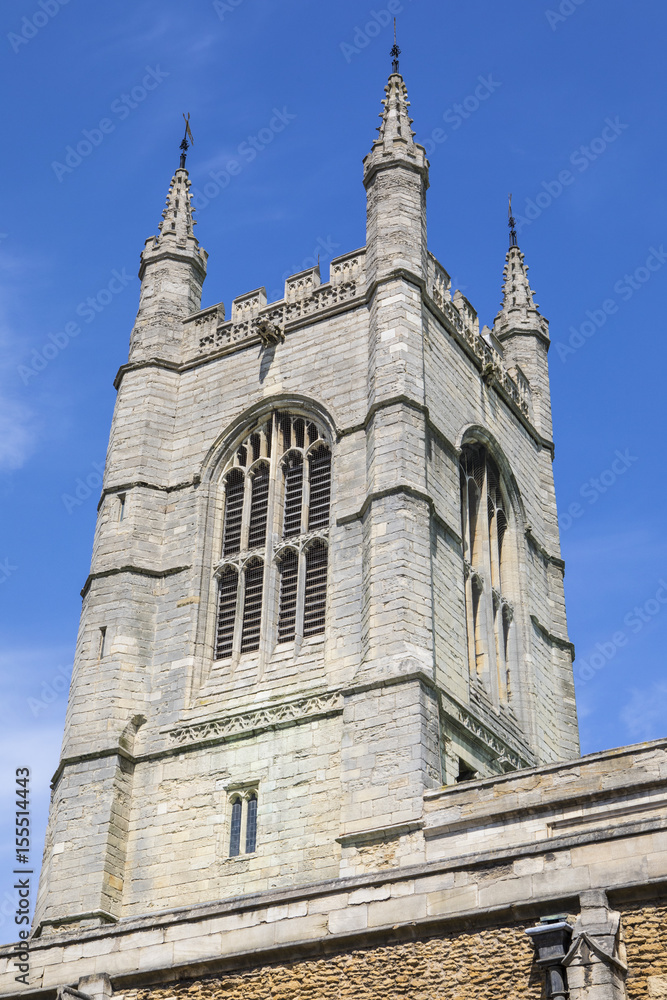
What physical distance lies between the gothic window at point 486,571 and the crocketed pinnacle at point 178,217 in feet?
27.8

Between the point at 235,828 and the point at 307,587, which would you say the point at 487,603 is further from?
the point at 235,828

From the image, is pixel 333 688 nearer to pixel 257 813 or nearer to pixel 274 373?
pixel 257 813

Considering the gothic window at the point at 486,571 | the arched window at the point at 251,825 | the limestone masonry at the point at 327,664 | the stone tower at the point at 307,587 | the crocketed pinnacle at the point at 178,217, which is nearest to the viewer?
the limestone masonry at the point at 327,664

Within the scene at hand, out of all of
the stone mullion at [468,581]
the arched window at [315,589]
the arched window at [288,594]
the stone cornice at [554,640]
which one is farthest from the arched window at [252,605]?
the stone cornice at [554,640]

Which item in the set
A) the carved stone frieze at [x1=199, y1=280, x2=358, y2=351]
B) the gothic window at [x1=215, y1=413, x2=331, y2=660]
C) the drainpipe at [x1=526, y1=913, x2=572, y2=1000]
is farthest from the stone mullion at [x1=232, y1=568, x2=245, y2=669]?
the drainpipe at [x1=526, y1=913, x2=572, y2=1000]

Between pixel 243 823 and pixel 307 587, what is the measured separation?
4.30m

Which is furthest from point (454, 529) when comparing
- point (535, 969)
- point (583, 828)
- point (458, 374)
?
point (535, 969)

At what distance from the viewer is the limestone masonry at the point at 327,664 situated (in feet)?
45.7

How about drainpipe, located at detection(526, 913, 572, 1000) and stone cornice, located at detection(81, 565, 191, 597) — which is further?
stone cornice, located at detection(81, 565, 191, 597)

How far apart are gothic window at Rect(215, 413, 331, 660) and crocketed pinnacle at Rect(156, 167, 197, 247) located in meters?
6.44

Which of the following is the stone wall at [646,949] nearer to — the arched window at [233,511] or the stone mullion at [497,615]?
the stone mullion at [497,615]

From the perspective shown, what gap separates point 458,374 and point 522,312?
7.16 m

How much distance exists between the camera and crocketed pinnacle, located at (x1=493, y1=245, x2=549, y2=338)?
3459 centimetres

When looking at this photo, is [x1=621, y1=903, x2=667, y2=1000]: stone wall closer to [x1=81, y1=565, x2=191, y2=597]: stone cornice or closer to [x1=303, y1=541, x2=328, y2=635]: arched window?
[x1=303, y1=541, x2=328, y2=635]: arched window
